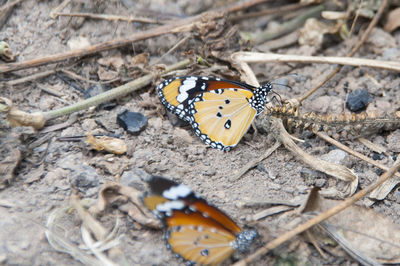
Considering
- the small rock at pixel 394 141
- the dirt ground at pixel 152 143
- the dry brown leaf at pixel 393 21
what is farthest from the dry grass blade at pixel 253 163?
the dry brown leaf at pixel 393 21

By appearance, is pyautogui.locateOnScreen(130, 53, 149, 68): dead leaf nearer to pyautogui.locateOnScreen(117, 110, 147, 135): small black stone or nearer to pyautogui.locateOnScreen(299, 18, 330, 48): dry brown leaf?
pyautogui.locateOnScreen(117, 110, 147, 135): small black stone

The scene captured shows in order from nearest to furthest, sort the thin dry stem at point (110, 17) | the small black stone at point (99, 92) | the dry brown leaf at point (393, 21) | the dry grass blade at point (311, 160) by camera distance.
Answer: the dry grass blade at point (311, 160) < the small black stone at point (99, 92) < the thin dry stem at point (110, 17) < the dry brown leaf at point (393, 21)

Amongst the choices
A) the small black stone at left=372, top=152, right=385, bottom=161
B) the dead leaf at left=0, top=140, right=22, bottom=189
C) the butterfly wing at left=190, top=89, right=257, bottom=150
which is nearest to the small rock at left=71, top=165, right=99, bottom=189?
the dead leaf at left=0, top=140, right=22, bottom=189

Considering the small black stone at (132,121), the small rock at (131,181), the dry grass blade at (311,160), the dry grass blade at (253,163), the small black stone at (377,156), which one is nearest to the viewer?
the small rock at (131,181)

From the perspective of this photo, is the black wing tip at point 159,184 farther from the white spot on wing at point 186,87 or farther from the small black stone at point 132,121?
the white spot on wing at point 186,87

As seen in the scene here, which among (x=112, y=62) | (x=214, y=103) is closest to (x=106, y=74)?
(x=112, y=62)

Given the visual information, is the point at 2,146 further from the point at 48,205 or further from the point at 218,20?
the point at 218,20

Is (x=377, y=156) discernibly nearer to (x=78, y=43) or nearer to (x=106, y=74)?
(x=106, y=74)
